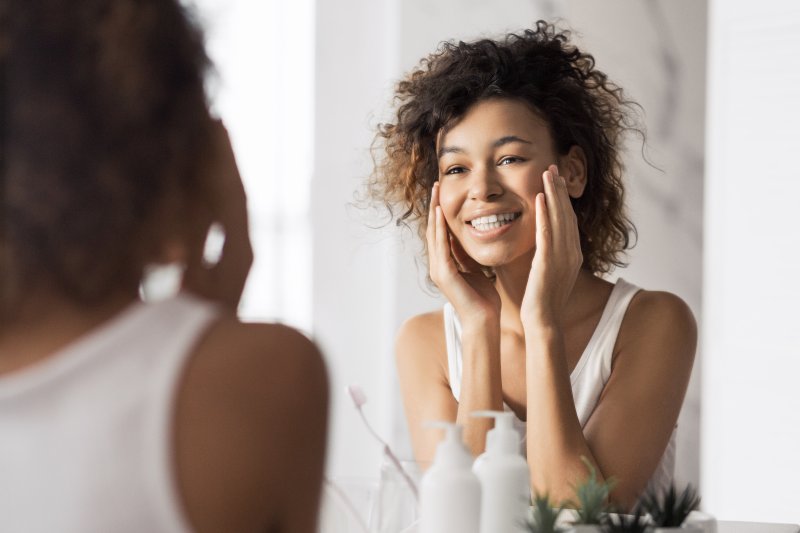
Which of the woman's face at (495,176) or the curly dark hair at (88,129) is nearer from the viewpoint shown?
the curly dark hair at (88,129)

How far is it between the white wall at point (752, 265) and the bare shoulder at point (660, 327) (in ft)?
2.54

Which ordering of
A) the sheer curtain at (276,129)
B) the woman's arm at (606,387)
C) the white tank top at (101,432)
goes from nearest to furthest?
the white tank top at (101,432), the woman's arm at (606,387), the sheer curtain at (276,129)

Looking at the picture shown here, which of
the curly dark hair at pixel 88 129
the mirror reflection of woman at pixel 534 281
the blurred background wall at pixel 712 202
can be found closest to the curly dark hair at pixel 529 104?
the mirror reflection of woman at pixel 534 281

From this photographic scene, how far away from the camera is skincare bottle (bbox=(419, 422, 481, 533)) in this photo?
748 millimetres

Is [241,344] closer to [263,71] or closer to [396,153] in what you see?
[396,153]

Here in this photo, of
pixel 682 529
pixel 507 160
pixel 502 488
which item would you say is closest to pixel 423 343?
pixel 507 160

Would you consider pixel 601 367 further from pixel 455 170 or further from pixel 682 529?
pixel 682 529

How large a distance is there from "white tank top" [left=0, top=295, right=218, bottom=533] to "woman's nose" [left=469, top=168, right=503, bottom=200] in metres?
0.81

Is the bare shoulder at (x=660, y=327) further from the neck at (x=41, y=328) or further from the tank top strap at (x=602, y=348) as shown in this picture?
the neck at (x=41, y=328)

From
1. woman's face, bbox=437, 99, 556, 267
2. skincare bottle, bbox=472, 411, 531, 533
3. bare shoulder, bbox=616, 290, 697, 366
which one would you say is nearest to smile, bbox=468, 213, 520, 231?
woman's face, bbox=437, 99, 556, 267

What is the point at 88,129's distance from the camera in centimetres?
48

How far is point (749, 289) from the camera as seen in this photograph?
1960 millimetres

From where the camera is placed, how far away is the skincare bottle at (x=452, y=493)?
2.45 ft

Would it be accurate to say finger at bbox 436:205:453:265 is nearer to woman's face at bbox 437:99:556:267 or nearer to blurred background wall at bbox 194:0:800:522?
woman's face at bbox 437:99:556:267
